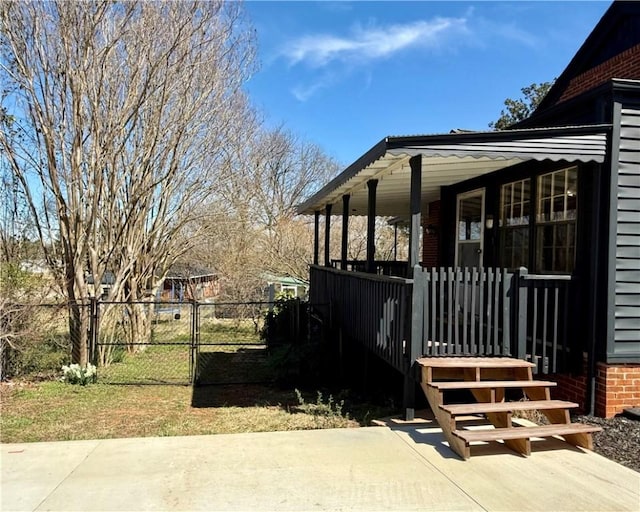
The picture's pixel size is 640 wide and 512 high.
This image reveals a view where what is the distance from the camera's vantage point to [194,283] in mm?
19500

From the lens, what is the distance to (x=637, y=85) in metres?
5.00

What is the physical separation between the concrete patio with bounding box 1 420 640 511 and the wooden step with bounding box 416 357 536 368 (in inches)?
26.7

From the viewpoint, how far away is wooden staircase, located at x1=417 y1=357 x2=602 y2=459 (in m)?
4.17

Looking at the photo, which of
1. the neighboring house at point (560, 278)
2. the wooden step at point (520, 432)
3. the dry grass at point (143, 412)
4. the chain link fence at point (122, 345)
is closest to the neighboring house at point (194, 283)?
the chain link fence at point (122, 345)

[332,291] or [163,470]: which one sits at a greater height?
[332,291]

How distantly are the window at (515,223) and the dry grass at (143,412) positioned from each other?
11.2 ft

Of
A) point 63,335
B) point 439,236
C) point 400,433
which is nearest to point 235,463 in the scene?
point 400,433

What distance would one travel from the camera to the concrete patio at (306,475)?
3.30 metres

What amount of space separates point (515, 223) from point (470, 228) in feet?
5.34

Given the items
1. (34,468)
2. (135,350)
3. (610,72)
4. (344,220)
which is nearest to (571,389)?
(344,220)

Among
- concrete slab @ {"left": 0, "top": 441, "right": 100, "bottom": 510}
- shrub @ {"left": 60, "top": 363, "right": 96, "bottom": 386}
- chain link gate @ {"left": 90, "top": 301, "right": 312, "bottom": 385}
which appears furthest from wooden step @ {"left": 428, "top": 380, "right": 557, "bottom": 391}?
shrub @ {"left": 60, "top": 363, "right": 96, "bottom": 386}

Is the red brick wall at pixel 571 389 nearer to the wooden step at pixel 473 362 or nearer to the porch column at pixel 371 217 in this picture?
the wooden step at pixel 473 362

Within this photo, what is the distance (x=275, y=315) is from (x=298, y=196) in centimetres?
1867

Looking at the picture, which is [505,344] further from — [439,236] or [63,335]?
[63,335]
